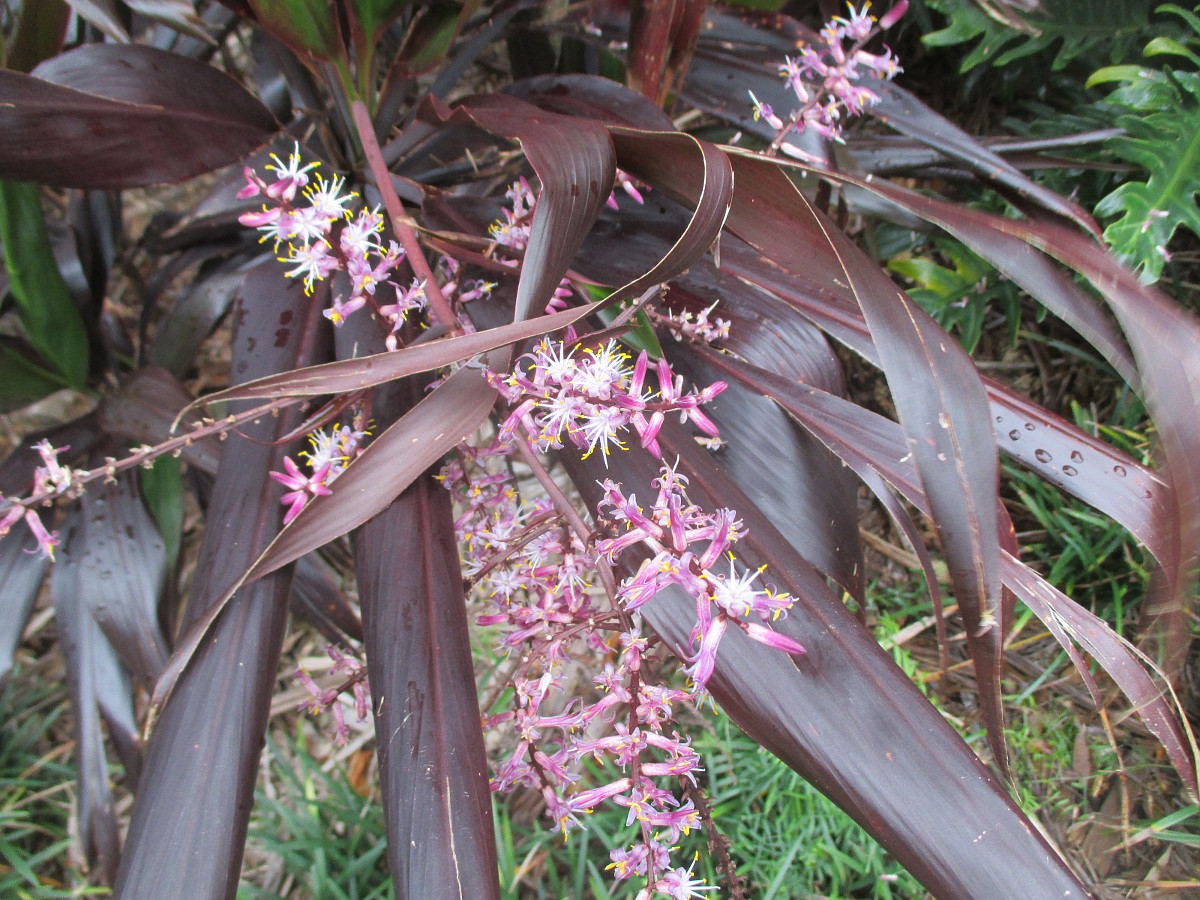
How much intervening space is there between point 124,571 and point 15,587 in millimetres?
124

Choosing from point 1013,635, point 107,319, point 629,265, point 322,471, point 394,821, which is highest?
point 107,319

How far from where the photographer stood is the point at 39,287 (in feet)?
2.78

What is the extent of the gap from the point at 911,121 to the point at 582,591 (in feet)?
2.17

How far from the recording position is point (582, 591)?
1.78 ft

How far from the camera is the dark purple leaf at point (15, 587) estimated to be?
2.81ft

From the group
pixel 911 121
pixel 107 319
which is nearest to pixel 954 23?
pixel 911 121

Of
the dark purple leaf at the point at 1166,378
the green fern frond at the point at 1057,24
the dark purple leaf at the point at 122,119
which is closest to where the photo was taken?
the dark purple leaf at the point at 1166,378

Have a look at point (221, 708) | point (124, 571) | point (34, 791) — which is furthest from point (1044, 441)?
point (34, 791)

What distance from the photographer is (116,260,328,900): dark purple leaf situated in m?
0.53

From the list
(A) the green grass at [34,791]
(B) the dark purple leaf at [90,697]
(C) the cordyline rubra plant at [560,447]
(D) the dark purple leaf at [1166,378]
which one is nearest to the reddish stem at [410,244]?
(C) the cordyline rubra plant at [560,447]

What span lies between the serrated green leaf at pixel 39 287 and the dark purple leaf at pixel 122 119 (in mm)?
116

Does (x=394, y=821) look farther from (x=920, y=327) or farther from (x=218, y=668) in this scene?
(x=920, y=327)

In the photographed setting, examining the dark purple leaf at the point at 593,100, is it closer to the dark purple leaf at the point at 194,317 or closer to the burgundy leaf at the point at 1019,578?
the burgundy leaf at the point at 1019,578

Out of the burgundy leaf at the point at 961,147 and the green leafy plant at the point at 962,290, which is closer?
the burgundy leaf at the point at 961,147
